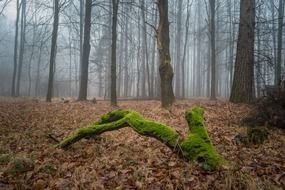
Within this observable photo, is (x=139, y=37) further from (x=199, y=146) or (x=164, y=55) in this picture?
(x=199, y=146)

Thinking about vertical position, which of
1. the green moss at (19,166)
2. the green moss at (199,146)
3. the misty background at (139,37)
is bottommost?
the green moss at (19,166)

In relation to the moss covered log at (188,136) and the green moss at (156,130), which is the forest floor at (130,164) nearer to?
the moss covered log at (188,136)

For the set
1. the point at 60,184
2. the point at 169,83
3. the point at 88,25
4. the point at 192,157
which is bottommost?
the point at 60,184

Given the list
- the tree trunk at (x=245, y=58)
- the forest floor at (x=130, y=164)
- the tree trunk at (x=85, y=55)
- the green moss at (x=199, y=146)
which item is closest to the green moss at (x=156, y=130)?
the green moss at (x=199, y=146)

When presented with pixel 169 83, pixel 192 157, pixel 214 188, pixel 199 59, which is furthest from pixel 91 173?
pixel 199 59

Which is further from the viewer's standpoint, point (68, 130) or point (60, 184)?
point (68, 130)

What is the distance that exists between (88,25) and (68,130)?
38.7 ft

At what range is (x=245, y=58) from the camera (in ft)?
29.2

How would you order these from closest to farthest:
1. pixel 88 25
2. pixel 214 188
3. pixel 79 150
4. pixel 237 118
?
1. pixel 214 188
2. pixel 79 150
3. pixel 237 118
4. pixel 88 25

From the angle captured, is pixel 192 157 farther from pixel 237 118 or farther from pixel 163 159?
pixel 237 118

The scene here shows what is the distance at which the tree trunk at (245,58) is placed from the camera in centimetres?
884

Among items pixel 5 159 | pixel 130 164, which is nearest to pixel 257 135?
pixel 130 164

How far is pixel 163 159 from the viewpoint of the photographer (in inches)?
169

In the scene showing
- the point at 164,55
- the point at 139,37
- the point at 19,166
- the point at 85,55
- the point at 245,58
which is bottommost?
the point at 19,166
